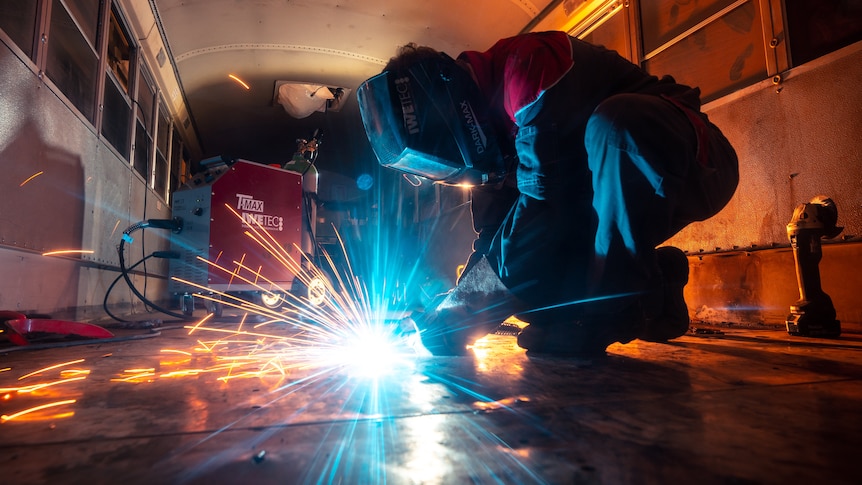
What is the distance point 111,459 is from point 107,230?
10.2 feet

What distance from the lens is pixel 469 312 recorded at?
1533 mm

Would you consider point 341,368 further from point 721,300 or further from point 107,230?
point 107,230

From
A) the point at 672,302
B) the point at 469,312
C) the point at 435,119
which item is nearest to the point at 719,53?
the point at 672,302

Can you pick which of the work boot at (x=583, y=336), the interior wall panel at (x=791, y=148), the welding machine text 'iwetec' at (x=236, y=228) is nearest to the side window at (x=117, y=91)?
the welding machine text 'iwetec' at (x=236, y=228)

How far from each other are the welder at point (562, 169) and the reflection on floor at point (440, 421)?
0.21 meters

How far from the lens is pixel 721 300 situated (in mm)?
2459

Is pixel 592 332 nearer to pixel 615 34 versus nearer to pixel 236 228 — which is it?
pixel 615 34

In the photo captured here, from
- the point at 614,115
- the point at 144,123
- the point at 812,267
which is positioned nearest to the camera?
the point at 614,115

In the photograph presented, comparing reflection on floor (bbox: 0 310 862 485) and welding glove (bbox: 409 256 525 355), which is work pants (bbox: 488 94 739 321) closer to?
welding glove (bbox: 409 256 525 355)

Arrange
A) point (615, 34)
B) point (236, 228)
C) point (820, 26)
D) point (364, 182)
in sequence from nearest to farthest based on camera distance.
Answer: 1. point (820, 26)
2. point (615, 34)
3. point (236, 228)
4. point (364, 182)

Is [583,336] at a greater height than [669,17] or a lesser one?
lesser

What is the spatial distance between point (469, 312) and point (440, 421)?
2.61 feet

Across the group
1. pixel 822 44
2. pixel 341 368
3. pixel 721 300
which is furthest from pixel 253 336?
pixel 822 44

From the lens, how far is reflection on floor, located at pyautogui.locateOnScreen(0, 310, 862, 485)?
55cm
